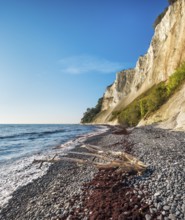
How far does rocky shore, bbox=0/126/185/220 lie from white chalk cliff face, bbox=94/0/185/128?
60.1m

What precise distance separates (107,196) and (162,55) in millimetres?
79330

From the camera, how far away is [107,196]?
8812 mm

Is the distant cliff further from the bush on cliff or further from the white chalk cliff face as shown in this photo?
the bush on cliff

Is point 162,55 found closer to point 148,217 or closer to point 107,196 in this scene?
point 107,196

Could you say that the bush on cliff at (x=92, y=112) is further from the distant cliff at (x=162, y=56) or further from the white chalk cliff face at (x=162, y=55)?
the white chalk cliff face at (x=162, y=55)

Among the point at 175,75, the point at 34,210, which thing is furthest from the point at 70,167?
the point at 175,75

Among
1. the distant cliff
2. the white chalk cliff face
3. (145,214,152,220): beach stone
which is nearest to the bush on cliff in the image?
the distant cliff

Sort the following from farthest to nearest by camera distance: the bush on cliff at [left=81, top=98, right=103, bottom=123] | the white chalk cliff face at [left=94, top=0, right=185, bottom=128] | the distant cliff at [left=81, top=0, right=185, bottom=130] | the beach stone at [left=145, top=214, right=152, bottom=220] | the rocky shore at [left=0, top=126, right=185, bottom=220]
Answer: the bush on cliff at [left=81, top=98, right=103, bottom=123] < the white chalk cliff face at [left=94, top=0, right=185, bottom=128] < the distant cliff at [left=81, top=0, right=185, bottom=130] < the rocky shore at [left=0, top=126, right=185, bottom=220] < the beach stone at [left=145, top=214, right=152, bottom=220]

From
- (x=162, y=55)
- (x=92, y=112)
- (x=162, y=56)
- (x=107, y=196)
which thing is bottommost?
(x=107, y=196)

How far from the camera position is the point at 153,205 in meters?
7.24

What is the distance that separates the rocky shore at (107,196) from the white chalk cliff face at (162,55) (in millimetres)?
60066

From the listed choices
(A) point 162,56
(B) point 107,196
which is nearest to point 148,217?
(B) point 107,196

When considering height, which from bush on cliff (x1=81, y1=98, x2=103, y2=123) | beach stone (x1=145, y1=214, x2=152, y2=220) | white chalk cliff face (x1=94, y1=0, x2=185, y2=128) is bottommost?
beach stone (x1=145, y1=214, x2=152, y2=220)

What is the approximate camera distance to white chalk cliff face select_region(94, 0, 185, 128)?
66.6m
